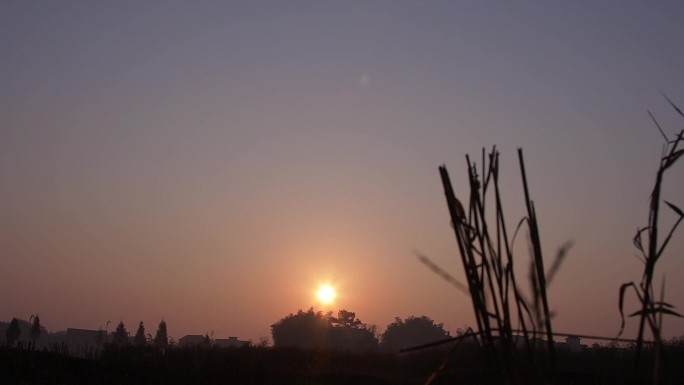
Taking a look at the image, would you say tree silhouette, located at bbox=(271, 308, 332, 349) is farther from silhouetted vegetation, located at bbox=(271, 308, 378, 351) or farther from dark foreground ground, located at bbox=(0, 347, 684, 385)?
dark foreground ground, located at bbox=(0, 347, 684, 385)

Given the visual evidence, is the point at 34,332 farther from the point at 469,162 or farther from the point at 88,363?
the point at 469,162

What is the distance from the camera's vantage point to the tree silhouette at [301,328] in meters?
93.8

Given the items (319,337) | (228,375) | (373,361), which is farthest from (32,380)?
(319,337)

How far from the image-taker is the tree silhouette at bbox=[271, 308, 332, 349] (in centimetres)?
9375

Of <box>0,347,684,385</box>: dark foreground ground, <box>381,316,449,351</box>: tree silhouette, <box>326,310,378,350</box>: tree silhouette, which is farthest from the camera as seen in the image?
<box>381,316,449,351</box>: tree silhouette

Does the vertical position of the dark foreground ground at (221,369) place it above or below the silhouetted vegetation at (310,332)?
below

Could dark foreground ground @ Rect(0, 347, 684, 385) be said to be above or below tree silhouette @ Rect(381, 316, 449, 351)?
below

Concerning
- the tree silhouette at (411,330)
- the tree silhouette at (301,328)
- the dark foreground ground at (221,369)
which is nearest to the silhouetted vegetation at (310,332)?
the tree silhouette at (301,328)

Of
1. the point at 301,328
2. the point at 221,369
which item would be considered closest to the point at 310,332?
the point at 301,328

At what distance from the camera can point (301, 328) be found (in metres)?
95.2

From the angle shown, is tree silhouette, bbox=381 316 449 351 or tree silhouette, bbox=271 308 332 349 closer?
tree silhouette, bbox=271 308 332 349

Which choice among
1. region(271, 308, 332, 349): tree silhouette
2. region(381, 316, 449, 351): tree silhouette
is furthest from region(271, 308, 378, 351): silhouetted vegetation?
region(381, 316, 449, 351): tree silhouette

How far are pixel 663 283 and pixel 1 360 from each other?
62.3ft

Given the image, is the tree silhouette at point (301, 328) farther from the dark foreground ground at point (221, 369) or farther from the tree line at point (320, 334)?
the dark foreground ground at point (221, 369)
